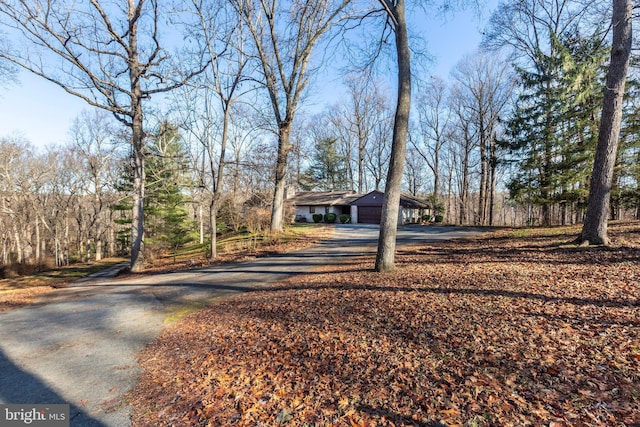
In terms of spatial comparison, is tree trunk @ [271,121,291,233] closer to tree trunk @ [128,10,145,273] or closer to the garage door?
tree trunk @ [128,10,145,273]

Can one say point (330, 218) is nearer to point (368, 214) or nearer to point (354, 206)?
point (354, 206)

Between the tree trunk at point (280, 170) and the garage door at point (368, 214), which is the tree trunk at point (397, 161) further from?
the garage door at point (368, 214)

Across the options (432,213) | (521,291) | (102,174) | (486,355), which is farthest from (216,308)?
(432,213)

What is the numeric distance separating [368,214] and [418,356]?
1189 inches

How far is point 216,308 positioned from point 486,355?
522cm

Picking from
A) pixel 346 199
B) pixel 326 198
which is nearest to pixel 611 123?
pixel 346 199

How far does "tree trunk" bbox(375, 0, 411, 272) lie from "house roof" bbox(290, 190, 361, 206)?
1063 inches

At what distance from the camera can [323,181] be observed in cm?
4422

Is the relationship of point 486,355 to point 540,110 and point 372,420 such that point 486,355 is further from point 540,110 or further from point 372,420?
point 540,110

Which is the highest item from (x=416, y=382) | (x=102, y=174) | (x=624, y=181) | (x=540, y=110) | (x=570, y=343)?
(x=540, y=110)

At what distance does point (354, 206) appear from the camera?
33531 millimetres

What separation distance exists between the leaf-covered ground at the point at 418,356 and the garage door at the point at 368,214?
26.4m

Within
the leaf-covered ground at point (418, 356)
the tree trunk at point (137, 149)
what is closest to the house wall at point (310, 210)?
the tree trunk at point (137, 149)

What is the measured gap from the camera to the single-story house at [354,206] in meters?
32.7
